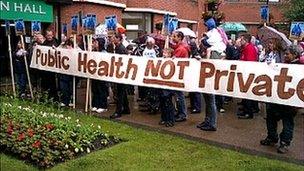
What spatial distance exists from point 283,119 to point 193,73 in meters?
2.01

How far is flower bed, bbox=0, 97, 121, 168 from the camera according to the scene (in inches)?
251

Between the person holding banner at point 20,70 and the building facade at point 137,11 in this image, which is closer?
the person holding banner at point 20,70

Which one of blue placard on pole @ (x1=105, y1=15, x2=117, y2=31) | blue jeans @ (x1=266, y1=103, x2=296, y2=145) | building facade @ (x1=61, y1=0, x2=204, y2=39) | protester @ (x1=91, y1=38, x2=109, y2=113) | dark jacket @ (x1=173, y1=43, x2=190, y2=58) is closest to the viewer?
blue jeans @ (x1=266, y1=103, x2=296, y2=145)

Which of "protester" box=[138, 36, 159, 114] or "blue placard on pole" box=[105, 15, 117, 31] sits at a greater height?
"blue placard on pole" box=[105, 15, 117, 31]

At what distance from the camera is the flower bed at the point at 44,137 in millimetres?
6387

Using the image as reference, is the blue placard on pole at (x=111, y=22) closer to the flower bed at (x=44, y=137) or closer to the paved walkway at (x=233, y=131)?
the paved walkway at (x=233, y=131)

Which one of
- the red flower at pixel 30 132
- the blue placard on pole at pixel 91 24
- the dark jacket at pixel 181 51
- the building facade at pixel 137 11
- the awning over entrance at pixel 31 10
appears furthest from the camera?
the building facade at pixel 137 11

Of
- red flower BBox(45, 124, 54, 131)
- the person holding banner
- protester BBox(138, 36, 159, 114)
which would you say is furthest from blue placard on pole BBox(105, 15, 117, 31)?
A: red flower BBox(45, 124, 54, 131)

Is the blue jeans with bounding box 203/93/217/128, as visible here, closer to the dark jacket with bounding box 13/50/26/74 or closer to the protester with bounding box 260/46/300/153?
the protester with bounding box 260/46/300/153

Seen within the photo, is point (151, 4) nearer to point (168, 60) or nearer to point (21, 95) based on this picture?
point (21, 95)

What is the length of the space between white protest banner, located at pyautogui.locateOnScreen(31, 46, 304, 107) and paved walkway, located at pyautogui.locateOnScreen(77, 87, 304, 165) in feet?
2.61

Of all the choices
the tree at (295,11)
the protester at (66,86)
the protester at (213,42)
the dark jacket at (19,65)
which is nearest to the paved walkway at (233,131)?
the protester at (66,86)

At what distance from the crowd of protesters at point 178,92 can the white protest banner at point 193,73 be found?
0.60 ft

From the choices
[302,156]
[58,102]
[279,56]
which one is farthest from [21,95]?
[302,156]
